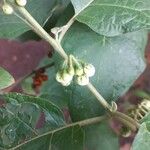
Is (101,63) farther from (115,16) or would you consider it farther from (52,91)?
(52,91)

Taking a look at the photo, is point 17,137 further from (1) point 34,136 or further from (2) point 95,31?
(2) point 95,31

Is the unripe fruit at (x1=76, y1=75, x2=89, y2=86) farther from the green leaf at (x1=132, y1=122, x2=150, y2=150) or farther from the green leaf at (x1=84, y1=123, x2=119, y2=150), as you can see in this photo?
the green leaf at (x1=84, y1=123, x2=119, y2=150)

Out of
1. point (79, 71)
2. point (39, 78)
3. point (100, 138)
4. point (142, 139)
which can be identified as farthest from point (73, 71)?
point (39, 78)

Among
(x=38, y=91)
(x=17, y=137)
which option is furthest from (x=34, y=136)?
(x=38, y=91)

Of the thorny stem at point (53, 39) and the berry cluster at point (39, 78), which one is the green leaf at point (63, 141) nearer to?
the thorny stem at point (53, 39)

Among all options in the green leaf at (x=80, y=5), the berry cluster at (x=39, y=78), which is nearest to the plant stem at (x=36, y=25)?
the green leaf at (x=80, y=5)

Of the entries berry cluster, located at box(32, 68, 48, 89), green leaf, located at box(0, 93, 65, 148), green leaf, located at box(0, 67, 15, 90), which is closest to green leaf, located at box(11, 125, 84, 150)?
green leaf, located at box(0, 93, 65, 148)
